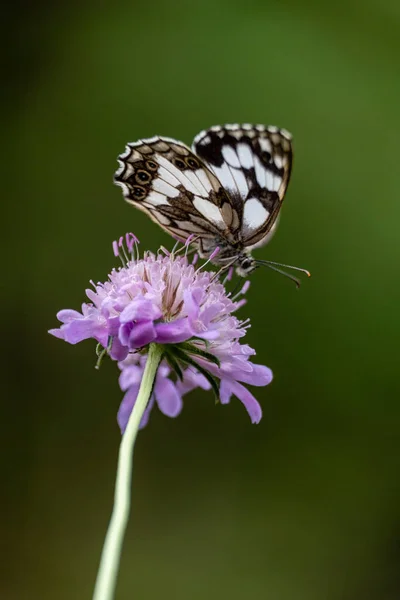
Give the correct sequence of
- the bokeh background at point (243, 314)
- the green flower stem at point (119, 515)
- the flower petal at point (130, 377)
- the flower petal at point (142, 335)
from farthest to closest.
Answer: the bokeh background at point (243, 314), the flower petal at point (130, 377), the flower petal at point (142, 335), the green flower stem at point (119, 515)

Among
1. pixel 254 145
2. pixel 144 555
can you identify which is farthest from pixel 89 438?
pixel 254 145

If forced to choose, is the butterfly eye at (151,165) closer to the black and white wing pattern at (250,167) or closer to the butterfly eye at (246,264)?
the black and white wing pattern at (250,167)

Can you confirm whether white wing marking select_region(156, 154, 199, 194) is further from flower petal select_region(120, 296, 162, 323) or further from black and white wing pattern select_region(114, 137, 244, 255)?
flower petal select_region(120, 296, 162, 323)

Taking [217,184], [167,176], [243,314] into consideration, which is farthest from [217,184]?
[243,314]

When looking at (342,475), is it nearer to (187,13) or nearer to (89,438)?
(89,438)

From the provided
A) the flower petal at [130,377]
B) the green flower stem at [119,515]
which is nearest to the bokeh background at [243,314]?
the flower petal at [130,377]

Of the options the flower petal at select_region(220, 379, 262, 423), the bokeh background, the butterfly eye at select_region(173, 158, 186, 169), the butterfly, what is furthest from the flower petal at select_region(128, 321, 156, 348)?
the bokeh background

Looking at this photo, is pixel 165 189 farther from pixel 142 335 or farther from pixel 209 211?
pixel 142 335
